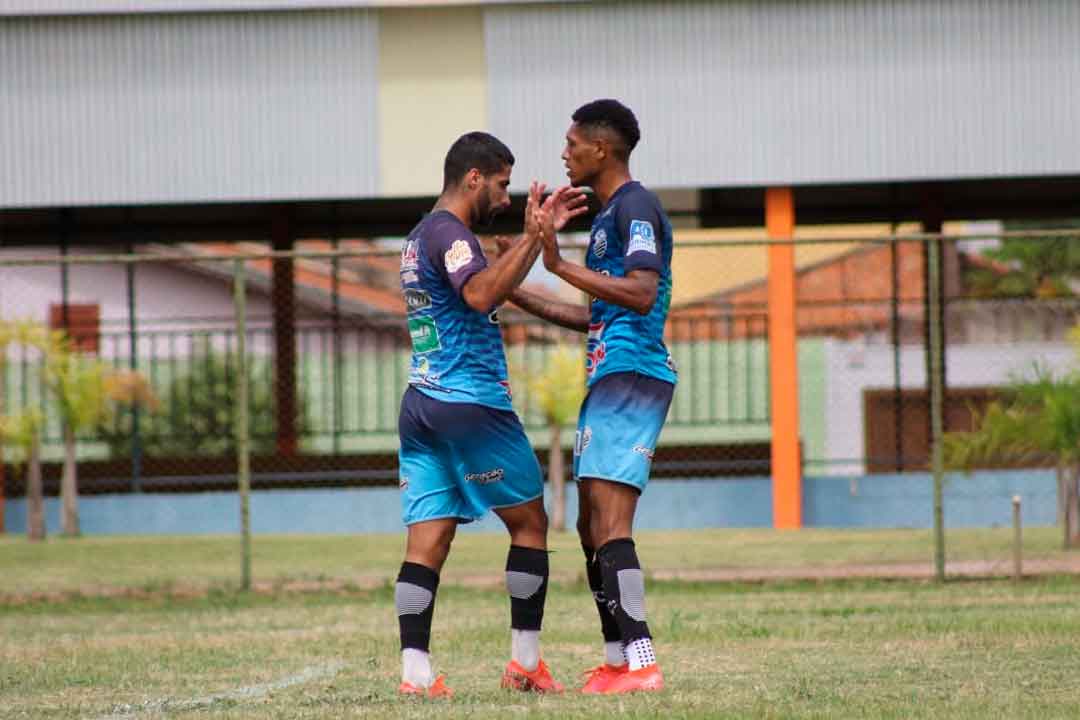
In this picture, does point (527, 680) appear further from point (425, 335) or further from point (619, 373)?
point (425, 335)

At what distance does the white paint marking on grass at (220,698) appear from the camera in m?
6.02

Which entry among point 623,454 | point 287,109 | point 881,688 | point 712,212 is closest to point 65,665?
point 623,454

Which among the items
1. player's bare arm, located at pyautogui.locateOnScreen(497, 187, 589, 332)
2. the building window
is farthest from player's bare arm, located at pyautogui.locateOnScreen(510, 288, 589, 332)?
the building window

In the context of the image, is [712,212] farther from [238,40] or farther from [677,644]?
[677,644]

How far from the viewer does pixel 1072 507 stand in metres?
14.5

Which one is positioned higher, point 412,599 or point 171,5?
point 171,5

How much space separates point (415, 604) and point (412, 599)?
0.8 inches

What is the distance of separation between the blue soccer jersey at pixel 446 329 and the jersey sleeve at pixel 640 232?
50 centimetres

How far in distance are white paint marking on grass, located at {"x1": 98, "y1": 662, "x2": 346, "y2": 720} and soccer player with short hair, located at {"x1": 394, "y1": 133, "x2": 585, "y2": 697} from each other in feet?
2.39

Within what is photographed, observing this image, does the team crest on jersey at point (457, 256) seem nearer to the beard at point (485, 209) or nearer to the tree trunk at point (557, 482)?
the beard at point (485, 209)

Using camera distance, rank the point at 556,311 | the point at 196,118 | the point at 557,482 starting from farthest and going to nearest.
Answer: the point at 196,118
the point at 557,482
the point at 556,311

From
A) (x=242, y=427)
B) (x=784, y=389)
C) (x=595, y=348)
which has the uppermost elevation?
(x=595, y=348)

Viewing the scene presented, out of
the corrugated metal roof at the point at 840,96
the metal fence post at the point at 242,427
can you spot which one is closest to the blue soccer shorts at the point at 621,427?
the metal fence post at the point at 242,427

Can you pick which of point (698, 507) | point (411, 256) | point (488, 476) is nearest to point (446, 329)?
point (411, 256)
